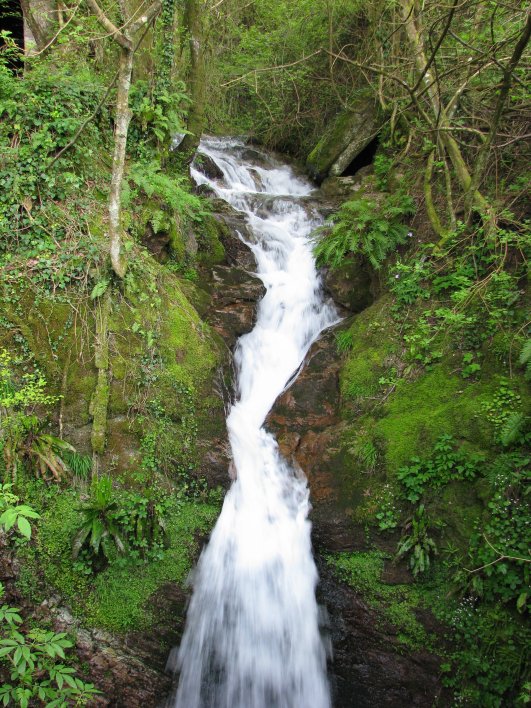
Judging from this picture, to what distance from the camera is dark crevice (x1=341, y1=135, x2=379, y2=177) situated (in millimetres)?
12484

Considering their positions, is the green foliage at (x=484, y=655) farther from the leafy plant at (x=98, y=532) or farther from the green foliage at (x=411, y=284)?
the green foliage at (x=411, y=284)

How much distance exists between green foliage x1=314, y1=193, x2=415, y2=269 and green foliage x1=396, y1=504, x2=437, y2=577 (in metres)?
4.12

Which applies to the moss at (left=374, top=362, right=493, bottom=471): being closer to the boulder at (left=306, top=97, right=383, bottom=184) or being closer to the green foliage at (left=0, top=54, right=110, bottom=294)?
the green foliage at (left=0, top=54, right=110, bottom=294)

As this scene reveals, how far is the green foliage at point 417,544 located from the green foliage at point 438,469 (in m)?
0.24

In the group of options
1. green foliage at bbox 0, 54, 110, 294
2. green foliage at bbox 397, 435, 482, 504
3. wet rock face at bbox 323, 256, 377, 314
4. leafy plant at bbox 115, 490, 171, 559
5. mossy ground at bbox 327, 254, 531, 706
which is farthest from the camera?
wet rock face at bbox 323, 256, 377, 314

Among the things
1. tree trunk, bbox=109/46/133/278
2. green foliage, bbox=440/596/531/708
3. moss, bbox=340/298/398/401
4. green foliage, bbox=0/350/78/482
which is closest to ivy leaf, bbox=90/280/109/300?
tree trunk, bbox=109/46/133/278

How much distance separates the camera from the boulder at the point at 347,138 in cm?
1208

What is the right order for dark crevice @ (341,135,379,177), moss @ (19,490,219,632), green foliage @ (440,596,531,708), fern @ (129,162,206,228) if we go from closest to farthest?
green foliage @ (440,596,531,708)
moss @ (19,490,219,632)
fern @ (129,162,206,228)
dark crevice @ (341,135,379,177)

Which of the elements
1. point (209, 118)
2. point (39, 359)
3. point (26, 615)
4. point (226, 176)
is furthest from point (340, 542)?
point (209, 118)

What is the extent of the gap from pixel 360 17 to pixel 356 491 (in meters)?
12.4

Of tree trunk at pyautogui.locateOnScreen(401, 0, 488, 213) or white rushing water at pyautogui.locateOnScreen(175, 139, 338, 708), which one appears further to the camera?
tree trunk at pyautogui.locateOnScreen(401, 0, 488, 213)

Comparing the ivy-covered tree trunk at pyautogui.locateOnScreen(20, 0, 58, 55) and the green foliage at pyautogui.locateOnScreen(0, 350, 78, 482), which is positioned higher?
the ivy-covered tree trunk at pyautogui.locateOnScreen(20, 0, 58, 55)

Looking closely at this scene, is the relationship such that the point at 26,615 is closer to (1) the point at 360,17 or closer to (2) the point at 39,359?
(2) the point at 39,359

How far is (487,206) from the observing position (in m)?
6.28
